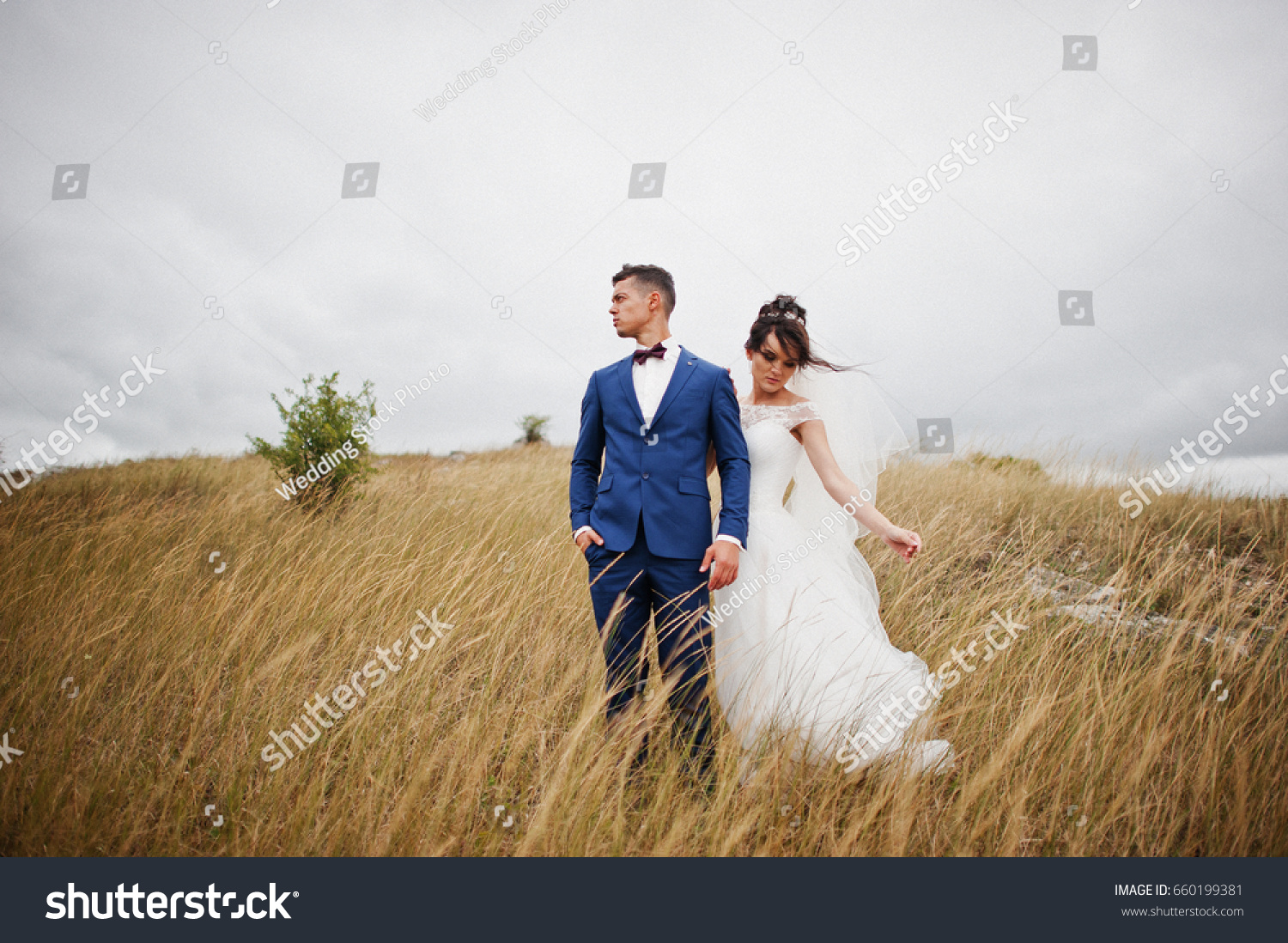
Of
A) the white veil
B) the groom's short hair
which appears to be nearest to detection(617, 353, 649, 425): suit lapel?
the groom's short hair

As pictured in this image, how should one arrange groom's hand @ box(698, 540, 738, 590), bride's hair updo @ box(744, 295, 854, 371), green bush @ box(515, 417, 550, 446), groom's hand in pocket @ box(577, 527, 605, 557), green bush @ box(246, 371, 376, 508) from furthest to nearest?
green bush @ box(515, 417, 550, 446)
green bush @ box(246, 371, 376, 508)
bride's hair updo @ box(744, 295, 854, 371)
groom's hand in pocket @ box(577, 527, 605, 557)
groom's hand @ box(698, 540, 738, 590)

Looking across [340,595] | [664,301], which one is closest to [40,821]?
[340,595]

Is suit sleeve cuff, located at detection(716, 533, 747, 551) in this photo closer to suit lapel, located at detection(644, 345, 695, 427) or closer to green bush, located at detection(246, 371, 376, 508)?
suit lapel, located at detection(644, 345, 695, 427)

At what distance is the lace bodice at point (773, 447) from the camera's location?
257 centimetres

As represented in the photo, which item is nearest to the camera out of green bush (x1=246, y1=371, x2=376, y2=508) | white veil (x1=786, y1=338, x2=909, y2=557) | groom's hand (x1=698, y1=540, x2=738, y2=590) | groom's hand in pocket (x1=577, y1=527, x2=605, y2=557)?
groom's hand (x1=698, y1=540, x2=738, y2=590)

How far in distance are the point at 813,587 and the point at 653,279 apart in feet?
5.25

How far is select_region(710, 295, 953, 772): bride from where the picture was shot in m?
2.22

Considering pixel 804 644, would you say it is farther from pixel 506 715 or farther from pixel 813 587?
pixel 506 715

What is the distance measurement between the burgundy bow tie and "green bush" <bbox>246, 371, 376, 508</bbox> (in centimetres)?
424

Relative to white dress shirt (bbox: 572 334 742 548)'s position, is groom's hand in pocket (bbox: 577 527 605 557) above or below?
below

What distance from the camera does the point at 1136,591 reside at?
3.94 m

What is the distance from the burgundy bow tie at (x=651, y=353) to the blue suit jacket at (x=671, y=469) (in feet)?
0.29

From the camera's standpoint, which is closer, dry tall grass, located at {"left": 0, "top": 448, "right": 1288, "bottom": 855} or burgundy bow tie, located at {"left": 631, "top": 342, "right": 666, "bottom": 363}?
dry tall grass, located at {"left": 0, "top": 448, "right": 1288, "bottom": 855}

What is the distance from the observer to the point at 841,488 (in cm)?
247
